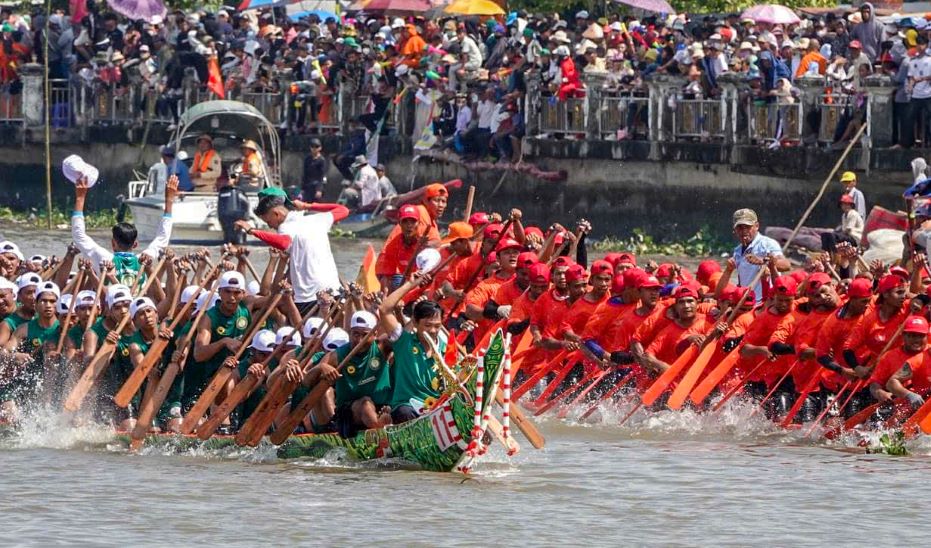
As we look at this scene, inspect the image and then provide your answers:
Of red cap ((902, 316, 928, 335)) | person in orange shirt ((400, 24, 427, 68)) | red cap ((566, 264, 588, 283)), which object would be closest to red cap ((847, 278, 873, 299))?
red cap ((902, 316, 928, 335))

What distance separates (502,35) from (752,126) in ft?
13.4

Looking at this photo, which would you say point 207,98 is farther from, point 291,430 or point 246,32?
point 291,430

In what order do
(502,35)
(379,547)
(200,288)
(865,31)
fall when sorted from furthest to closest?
1. (502,35)
2. (865,31)
3. (200,288)
4. (379,547)

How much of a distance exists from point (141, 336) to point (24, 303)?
993 millimetres

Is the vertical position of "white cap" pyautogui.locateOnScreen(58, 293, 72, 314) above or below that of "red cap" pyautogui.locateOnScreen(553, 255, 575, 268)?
below

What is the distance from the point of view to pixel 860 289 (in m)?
13.6

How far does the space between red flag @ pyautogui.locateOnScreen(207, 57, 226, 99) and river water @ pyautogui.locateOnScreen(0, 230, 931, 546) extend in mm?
16585

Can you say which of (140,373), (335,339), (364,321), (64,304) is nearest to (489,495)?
(364,321)

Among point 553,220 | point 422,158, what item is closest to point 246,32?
point 422,158

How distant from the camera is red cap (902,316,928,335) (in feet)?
42.9

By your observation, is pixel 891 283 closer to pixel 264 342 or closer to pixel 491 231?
pixel 491 231

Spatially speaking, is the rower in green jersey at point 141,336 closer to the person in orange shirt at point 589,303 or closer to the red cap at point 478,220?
the person in orange shirt at point 589,303

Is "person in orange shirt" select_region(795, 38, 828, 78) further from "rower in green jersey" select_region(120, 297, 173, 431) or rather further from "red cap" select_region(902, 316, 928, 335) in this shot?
"rower in green jersey" select_region(120, 297, 173, 431)

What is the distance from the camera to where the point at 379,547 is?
11.0m
